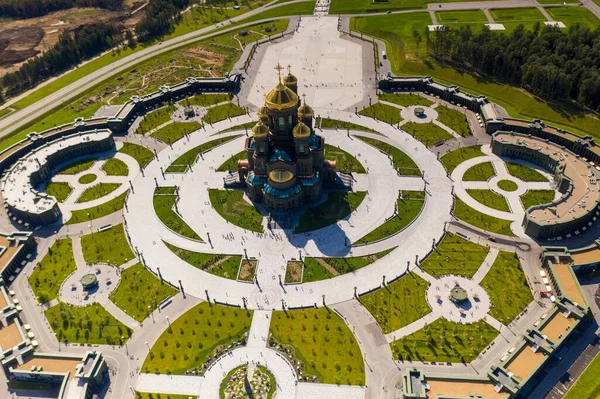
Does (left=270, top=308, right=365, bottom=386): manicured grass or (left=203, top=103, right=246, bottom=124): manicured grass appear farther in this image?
(left=203, top=103, right=246, bottom=124): manicured grass

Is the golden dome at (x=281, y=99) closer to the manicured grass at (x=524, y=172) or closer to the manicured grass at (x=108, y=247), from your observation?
the manicured grass at (x=108, y=247)

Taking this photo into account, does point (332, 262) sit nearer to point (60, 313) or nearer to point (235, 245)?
point (235, 245)

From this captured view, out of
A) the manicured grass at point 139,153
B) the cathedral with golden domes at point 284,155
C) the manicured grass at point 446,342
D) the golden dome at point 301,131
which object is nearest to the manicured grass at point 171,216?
the manicured grass at point 139,153

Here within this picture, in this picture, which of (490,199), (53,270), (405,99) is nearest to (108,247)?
(53,270)

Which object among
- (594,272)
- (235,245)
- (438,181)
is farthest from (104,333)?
(594,272)

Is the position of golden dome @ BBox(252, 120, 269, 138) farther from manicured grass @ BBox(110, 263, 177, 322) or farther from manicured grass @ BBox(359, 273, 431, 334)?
manicured grass @ BBox(359, 273, 431, 334)

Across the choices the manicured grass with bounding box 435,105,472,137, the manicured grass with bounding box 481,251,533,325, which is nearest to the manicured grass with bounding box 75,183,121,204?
the manicured grass with bounding box 481,251,533,325
